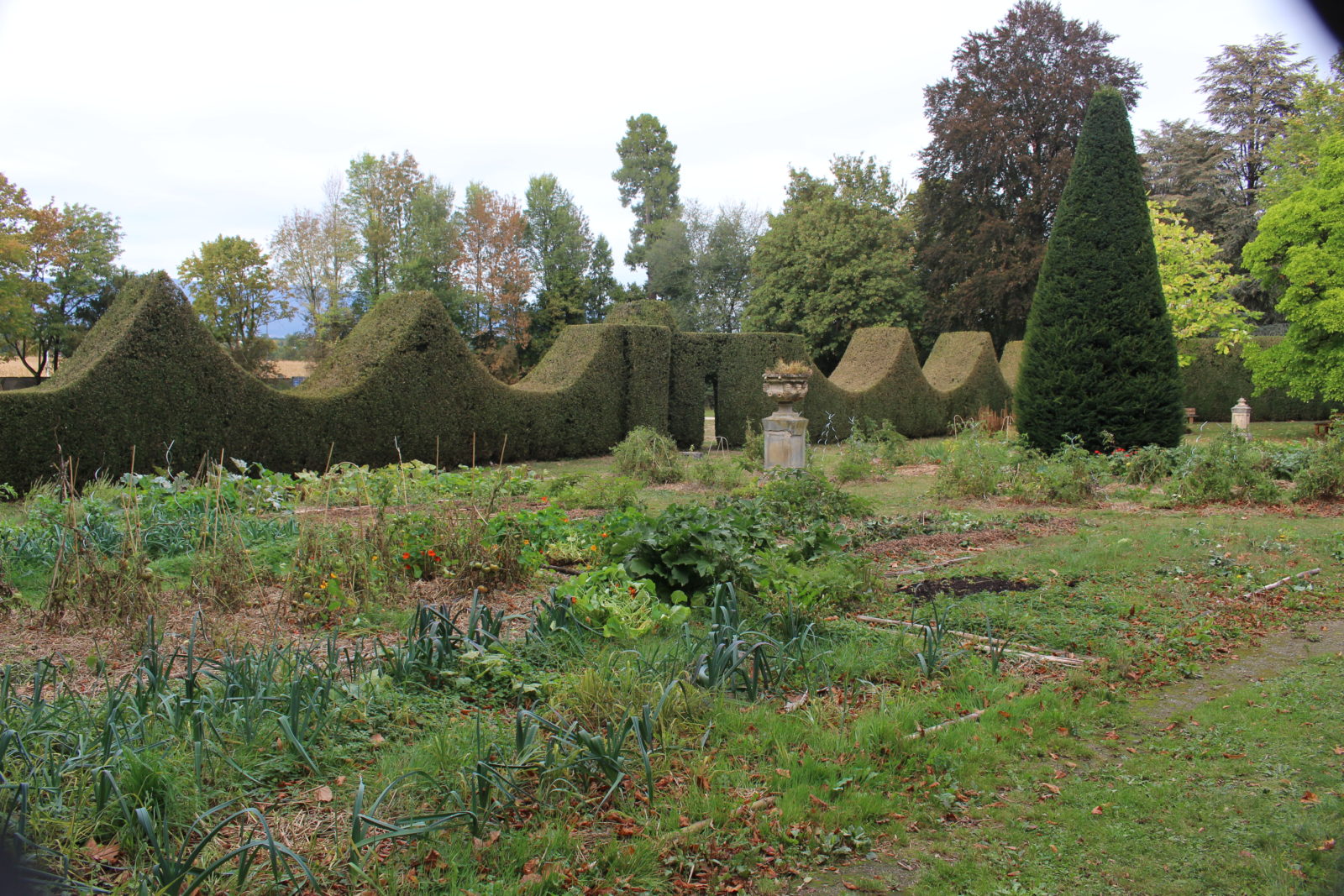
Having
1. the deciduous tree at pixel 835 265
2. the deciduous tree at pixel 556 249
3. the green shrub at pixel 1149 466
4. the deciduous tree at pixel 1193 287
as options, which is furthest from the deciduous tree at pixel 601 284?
the green shrub at pixel 1149 466

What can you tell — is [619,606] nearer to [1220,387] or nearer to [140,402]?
[140,402]

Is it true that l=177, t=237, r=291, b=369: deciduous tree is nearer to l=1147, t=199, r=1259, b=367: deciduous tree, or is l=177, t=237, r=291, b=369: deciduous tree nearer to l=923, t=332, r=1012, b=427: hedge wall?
l=923, t=332, r=1012, b=427: hedge wall

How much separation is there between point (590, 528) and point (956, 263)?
84.5 feet

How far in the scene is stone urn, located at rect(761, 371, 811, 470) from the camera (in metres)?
12.4

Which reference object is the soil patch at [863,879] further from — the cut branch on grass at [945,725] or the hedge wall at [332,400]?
the hedge wall at [332,400]

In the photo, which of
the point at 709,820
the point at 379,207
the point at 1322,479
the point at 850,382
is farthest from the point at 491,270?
the point at 709,820

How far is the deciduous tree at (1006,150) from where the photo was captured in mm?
27656

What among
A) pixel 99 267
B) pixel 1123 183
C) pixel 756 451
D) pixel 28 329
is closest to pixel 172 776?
pixel 756 451

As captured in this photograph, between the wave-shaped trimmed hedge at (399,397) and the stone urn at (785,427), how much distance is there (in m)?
2.33

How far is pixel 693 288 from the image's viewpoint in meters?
42.6

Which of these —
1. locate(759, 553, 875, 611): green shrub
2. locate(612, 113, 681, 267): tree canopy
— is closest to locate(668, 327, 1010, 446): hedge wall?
locate(759, 553, 875, 611): green shrub

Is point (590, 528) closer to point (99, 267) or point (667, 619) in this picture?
point (667, 619)

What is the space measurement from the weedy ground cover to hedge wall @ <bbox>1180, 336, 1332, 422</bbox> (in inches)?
825

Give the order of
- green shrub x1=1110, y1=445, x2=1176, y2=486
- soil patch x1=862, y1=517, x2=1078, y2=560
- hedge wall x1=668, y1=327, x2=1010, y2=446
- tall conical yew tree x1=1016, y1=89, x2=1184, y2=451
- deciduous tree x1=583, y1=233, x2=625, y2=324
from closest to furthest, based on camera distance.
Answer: soil patch x1=862, y1=517, x2=1078, y2=560
green shrub x1=1110, y1=445, x2=1176, y2=486
tall conical yew tree x1=1016, y1=89, x2=1184, y2=451
hedge wall x1=668, y1=327, x2=1010, y2=446
deciduous tree x1=583, y1=233, x2=625, y2=324
